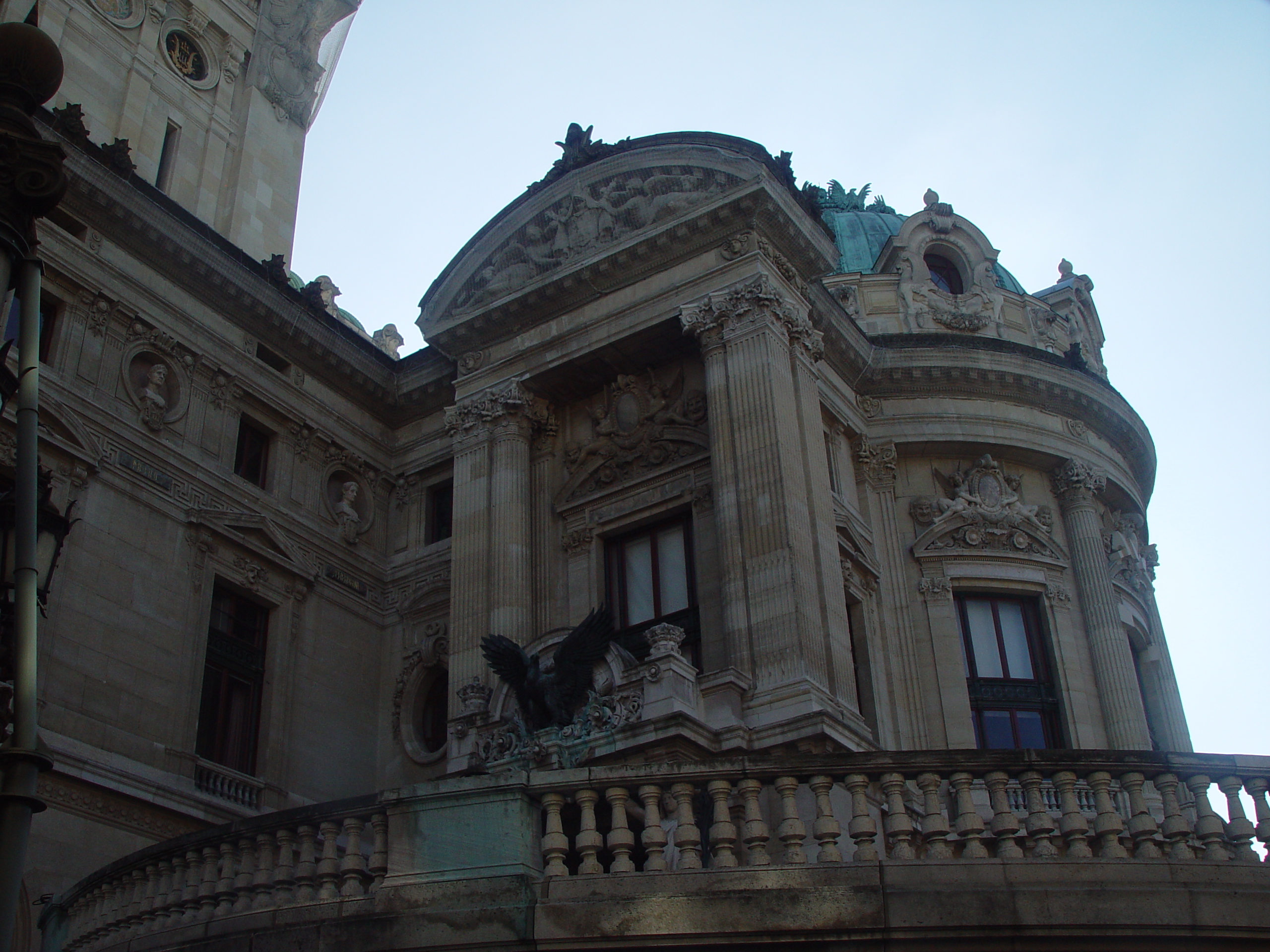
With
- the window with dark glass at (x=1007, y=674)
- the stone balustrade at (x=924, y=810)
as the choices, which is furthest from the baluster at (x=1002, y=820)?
the window with dark glass at (x=1007, y=674)

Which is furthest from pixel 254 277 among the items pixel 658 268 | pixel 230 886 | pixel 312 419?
pixel 230 886

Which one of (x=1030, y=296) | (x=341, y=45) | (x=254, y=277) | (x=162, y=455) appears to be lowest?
(x=162, y=455)

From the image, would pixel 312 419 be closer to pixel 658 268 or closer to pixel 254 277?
pixel 254 277

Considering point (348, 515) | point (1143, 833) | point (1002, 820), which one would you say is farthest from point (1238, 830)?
point (348, 515)

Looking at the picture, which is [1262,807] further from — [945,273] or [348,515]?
[945,273]

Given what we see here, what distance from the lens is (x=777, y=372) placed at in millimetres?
21250

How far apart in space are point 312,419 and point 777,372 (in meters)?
9.65

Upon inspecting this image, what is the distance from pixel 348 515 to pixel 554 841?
16.2 metres

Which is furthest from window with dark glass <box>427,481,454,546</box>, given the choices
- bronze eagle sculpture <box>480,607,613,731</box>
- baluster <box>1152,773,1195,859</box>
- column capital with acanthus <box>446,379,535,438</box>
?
baluster <box>1152,773,1195,859</box>

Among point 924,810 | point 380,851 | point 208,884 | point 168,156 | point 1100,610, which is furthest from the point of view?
point 168,156

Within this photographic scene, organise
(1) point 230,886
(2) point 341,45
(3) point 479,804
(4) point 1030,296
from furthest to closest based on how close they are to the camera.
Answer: (2) point 341,45, (4) point 1030,296, (1) point 230,886, (3) point 479,804

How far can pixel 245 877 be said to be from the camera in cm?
1161

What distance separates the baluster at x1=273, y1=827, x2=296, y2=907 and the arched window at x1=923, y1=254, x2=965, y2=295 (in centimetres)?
2199

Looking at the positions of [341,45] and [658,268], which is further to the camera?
[341,45]
